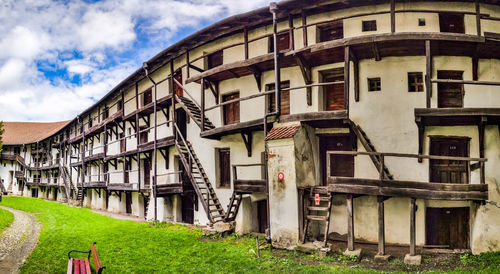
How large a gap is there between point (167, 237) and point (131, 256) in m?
2.79

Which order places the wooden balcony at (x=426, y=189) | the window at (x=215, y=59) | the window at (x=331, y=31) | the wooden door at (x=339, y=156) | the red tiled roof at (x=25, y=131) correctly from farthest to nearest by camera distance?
the red tiled roof at (x=25, y=131) < the window at (x=215, y=59) < the window at (x=331, y=31) < the wooden door at (x=339, y=156) < the wooden balcony at (x=426, y=189)

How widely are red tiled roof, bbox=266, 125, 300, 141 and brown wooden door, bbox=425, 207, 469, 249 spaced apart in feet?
16.9

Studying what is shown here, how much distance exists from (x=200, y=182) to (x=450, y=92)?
35.3 ft

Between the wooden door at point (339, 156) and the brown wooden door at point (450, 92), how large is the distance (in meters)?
3.32

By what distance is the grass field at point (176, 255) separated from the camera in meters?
9.35

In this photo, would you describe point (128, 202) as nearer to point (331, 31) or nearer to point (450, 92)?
point (331, 31)

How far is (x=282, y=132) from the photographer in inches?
467

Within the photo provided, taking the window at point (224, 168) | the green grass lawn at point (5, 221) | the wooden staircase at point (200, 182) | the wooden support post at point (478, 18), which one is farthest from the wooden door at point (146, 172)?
the wooden support post at point (478, 18)

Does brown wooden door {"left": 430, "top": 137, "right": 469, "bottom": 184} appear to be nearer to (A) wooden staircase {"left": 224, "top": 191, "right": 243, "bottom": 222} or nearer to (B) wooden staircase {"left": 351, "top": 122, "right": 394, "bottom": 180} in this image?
(B) wooden staircase {"left": 351, "top": 122, "right": 394, "bottom": 180}

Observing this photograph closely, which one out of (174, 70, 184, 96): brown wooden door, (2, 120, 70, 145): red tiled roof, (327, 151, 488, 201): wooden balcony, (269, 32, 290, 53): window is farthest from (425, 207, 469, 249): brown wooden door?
(2, 120, 70, 145): red tiled roof

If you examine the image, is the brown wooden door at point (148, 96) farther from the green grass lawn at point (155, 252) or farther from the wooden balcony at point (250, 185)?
the wooden balcony at point (250, 185)

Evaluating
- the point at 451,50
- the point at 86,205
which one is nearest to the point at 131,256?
the point at 451,50

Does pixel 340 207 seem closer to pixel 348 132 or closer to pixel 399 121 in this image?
pixel 348 132

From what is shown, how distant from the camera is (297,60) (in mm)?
12594
